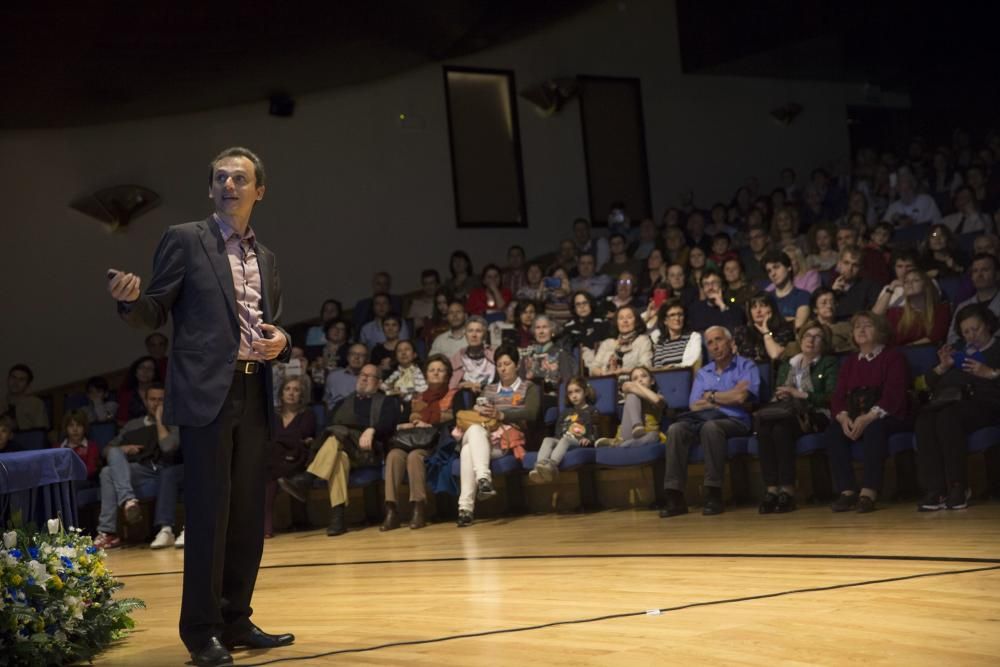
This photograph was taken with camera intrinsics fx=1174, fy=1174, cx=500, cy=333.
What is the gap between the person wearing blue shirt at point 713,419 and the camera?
200 inches

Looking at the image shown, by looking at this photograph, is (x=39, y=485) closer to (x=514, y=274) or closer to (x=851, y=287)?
(x=851, y=287)

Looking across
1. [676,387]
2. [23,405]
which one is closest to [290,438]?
[676,387]

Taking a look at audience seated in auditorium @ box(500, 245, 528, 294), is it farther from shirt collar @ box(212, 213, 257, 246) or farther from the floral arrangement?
shirt collar @ box(212, 213, 257, 246)

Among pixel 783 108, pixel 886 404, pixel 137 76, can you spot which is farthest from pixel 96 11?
pixel 783 108

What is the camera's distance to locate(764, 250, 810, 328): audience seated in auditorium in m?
6.02

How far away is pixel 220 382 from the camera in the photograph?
7.80ft

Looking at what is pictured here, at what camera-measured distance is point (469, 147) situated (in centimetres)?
1005

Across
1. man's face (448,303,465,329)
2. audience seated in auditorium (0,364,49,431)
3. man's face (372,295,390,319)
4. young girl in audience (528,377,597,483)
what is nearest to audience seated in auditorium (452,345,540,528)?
young girl in audience (528,377,597,483)

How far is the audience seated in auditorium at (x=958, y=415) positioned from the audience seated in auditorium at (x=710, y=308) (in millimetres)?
1620

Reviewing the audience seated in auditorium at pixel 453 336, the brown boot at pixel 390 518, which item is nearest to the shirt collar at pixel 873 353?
the brown boot at pixel 390 518

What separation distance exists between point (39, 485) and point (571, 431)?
312cm

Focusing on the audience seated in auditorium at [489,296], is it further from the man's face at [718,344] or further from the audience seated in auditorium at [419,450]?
the man's face at [718,344]

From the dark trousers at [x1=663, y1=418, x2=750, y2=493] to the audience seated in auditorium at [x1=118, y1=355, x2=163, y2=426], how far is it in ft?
11.3

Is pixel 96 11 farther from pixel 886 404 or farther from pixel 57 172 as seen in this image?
pixel 886 404
